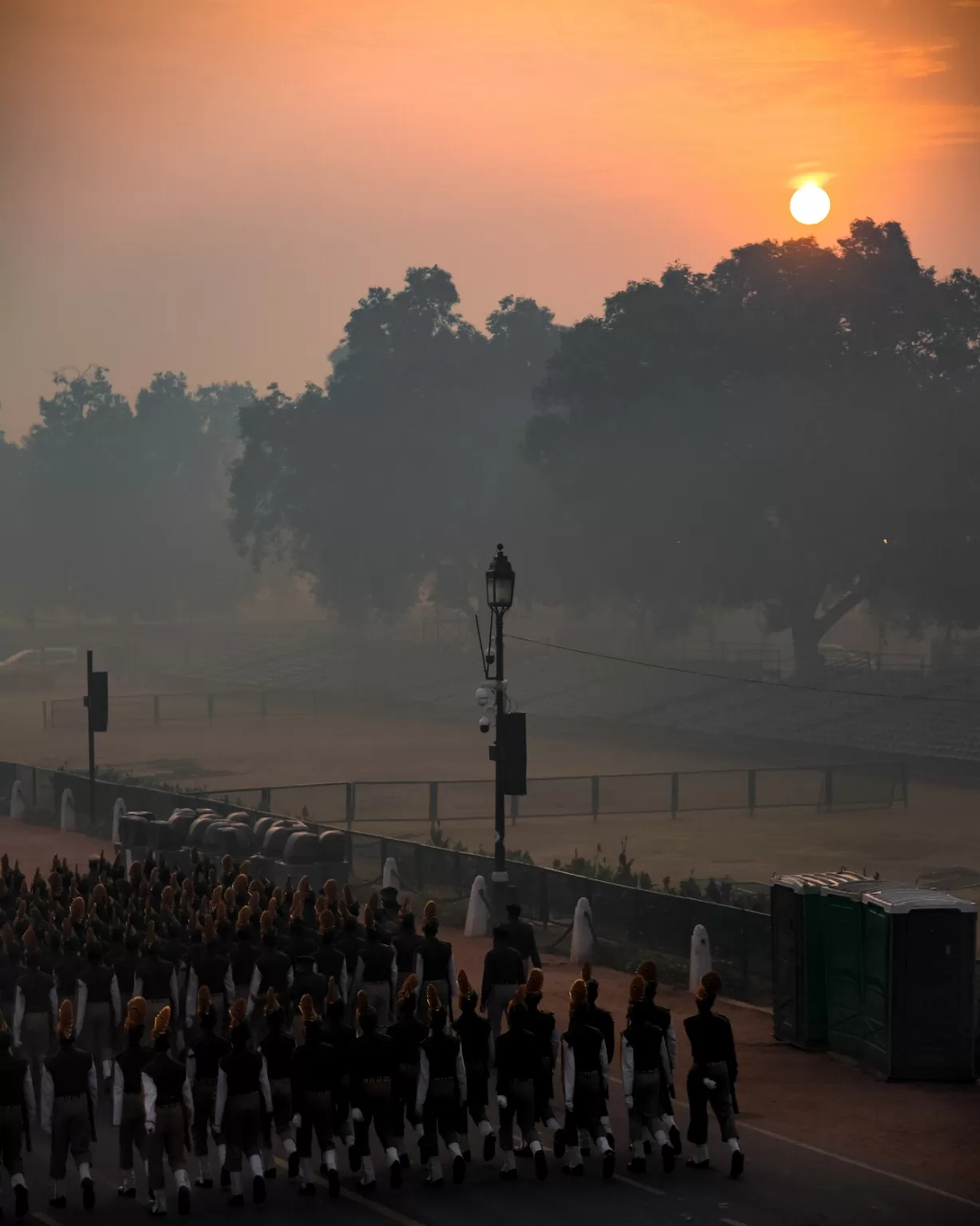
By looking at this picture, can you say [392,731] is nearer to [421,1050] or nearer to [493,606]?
[493,606]

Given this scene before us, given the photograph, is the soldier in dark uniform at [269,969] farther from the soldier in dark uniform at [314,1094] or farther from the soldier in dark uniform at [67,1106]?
the soldier in dark uniform at [67,1106]

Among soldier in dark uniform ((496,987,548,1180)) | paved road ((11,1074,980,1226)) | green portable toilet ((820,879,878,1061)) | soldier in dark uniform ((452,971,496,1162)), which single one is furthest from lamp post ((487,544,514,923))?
paved road ((11,1074,980,1226))

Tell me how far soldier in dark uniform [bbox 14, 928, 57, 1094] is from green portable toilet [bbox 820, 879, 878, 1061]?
7.96 meters

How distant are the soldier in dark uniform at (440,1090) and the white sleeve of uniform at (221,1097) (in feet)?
5.17

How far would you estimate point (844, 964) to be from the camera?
18.8 m

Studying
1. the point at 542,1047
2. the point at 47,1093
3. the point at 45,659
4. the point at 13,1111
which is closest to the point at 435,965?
the point at 542,1047

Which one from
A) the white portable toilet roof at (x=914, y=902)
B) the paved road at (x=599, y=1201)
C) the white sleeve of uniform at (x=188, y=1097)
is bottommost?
the paved road at (x=599, y=1201)

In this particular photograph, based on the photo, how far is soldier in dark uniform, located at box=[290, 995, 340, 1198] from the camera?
1433 cm

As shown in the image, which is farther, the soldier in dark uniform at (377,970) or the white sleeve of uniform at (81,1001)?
the soldier in dark uniform at (377,970)

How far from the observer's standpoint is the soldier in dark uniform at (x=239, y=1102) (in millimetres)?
14141

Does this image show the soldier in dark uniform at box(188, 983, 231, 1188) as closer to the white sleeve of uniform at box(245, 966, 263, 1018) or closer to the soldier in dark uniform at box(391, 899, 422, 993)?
the white sleeve of uniform at box(245, 966, 263, 1018)

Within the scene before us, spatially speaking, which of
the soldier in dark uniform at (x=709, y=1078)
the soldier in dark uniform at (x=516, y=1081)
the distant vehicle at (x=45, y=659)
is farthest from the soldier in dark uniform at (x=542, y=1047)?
the distant vehicle at (x=45, y=659)

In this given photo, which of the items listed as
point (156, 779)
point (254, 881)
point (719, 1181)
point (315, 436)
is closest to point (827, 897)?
point (719, 1181)

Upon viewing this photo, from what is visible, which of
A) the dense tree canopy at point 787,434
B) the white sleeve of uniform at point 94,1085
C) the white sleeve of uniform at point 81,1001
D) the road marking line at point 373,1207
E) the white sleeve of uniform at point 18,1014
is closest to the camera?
the road marking line at point 373,1207
